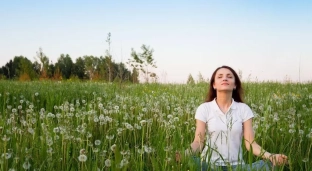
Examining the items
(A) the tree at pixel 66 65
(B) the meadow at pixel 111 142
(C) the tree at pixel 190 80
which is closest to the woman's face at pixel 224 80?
(B) the meadow at pixel 111 142

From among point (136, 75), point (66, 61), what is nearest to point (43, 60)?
point (136, 75)

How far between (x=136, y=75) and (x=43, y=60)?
1063 cm

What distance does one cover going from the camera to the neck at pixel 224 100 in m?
4.31

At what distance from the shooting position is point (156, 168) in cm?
314

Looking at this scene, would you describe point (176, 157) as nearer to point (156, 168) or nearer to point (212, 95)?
point (156, 168)

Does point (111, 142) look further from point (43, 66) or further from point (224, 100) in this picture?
point (43, 66)

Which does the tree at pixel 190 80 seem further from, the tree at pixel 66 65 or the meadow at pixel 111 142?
the tree at pixel 66 65

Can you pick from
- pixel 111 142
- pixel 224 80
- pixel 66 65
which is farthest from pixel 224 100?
pixel 66 65

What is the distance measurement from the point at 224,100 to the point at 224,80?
0.22 m

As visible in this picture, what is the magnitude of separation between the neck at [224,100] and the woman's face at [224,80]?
0.08 m

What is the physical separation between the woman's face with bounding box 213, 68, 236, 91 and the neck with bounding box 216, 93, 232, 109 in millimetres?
78

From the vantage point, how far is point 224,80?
4.28m

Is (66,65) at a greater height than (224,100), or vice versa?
(66,65)

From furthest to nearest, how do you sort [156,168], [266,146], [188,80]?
[188,80]
[266,146]
[156,168]
